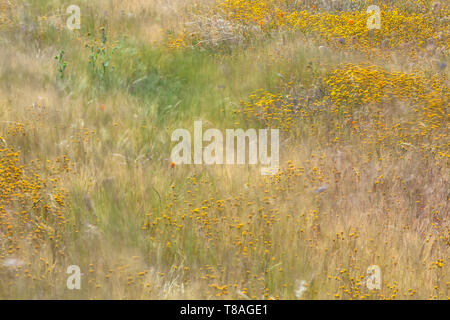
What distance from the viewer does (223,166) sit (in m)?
4.17

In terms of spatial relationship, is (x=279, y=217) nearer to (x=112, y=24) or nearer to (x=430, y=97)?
(x=430, y=97)

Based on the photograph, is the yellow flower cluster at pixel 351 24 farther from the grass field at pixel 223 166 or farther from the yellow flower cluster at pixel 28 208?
the yellow flower cluster at pixel 28 208

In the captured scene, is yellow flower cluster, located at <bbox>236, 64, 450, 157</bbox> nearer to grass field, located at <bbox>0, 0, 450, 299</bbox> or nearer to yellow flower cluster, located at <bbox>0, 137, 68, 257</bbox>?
grass field, located at <bbox>0, 0, 450, 299</bbox>

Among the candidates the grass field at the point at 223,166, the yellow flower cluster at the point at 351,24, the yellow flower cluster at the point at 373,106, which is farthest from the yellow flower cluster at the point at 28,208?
the yellow flower cluster at the point at 351,24

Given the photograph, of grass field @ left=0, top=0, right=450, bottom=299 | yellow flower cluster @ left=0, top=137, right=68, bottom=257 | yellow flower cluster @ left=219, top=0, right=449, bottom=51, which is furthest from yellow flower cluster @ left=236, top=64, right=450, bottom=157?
yellow flower cluster @ left=0, top=137, right=68, bottom=257

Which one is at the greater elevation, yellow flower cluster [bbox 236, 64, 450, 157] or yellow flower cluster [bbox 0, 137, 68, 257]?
yellow flower cluster [bbox 236, 64, 450, 157]

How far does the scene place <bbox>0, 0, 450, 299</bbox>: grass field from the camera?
306cm

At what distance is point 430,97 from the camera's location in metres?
5.41

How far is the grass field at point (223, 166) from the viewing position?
3.06m

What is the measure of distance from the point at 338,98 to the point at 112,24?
376cm

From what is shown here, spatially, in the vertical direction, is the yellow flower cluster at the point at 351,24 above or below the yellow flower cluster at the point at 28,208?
above

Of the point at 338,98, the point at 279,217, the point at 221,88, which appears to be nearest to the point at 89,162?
the point at 279,217
